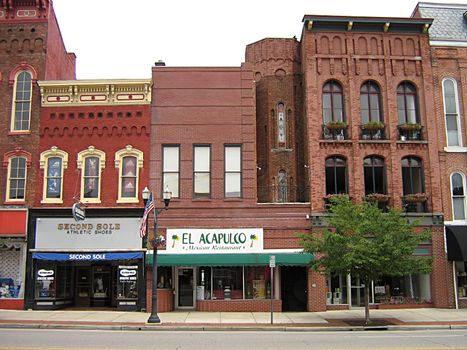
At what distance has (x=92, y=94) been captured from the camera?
2627 centimetres

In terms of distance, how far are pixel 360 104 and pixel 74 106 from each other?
14.3 metres

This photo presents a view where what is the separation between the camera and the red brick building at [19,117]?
82.3 ft

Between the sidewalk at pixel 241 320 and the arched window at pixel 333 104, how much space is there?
9431 mm

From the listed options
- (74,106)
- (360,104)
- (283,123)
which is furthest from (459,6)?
(74,106)

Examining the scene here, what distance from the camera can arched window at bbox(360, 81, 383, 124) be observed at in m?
26.8

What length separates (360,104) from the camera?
87.9 ft

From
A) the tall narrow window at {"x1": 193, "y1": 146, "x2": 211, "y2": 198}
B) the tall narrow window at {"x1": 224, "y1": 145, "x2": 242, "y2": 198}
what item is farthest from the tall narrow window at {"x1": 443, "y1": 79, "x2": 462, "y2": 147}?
the tall narrow window at {"x1": 193, "y1": 146, "x2": 211, "y2": 198}

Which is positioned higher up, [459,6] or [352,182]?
[459,6]

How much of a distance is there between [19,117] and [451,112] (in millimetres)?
21723

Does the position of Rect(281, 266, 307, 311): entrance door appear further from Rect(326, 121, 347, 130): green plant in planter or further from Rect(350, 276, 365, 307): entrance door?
Rect(326, 121, 347, 130): green plant in planter

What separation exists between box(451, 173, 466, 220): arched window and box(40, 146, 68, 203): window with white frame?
1904cm

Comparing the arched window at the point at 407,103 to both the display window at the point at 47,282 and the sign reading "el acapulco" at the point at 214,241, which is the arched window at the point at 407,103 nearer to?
the sign reading "el acapulco" at the point at 214,241

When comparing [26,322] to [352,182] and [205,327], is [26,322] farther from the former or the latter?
[352,182]

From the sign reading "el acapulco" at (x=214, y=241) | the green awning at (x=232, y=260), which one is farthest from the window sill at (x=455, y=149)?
the sign reading "el acapulco" at (x=214, y=241)
